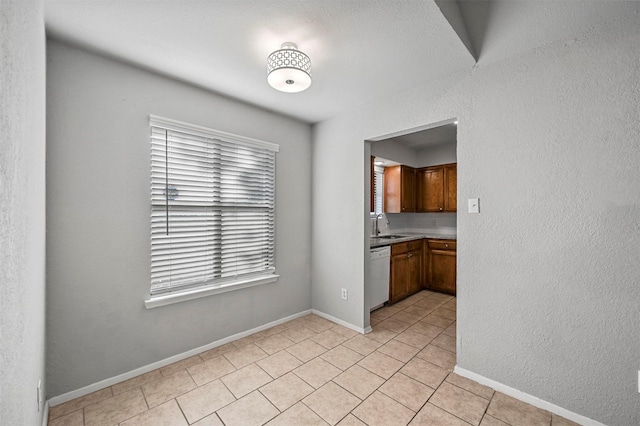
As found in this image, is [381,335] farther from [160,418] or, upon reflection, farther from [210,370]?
[160,418]

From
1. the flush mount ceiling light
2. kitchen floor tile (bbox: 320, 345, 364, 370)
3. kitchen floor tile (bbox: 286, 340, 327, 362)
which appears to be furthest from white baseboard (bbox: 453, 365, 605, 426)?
the flush mount ceiling light

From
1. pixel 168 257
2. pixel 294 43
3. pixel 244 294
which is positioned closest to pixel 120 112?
pixel 168 257

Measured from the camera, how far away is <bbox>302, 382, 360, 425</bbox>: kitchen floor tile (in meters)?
1.79

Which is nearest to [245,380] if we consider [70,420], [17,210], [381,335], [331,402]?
[331,402]

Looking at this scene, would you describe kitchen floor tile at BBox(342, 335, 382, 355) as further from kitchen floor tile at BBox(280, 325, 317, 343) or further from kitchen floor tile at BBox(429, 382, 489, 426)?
kitchen floor tile at BBox(429, 382, 489, 426)

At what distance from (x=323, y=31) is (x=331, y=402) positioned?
2500mm

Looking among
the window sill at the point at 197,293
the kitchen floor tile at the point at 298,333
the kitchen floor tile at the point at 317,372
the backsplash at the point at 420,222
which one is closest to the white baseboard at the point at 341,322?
the kitchen floor tile at the point at 298,333

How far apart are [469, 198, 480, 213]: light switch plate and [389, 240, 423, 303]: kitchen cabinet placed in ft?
6.01

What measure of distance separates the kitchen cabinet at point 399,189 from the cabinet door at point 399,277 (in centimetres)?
98

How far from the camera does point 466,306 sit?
7.40 feet

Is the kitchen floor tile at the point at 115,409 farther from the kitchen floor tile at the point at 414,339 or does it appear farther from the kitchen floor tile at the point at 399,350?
the kitchen floor tile at the point at 414,339

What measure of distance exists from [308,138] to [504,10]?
2.29 m

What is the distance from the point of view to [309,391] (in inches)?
80.1

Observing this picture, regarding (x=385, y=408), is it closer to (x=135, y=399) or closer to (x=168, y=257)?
(x=135, y=399)
